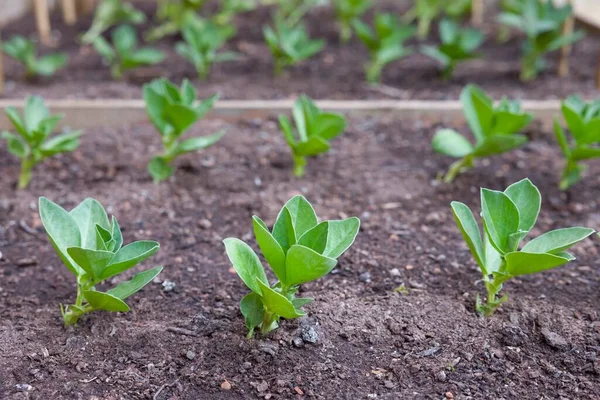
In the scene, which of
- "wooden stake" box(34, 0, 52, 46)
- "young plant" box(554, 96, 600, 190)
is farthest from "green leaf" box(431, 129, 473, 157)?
"wooden stake" box(34, 0, 52, 46)

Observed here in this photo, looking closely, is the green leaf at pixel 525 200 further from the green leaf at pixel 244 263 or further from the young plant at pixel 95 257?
the young plant at pixel 95 257

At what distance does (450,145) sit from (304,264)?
3.43ft

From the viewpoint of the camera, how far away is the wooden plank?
2775 mm

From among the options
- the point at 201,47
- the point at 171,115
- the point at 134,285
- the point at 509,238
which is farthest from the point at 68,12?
the point at 509,238

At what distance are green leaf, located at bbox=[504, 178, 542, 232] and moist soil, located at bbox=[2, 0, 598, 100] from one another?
1.61 m

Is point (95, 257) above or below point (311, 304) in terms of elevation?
above

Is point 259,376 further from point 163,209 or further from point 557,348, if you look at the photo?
point 163,209

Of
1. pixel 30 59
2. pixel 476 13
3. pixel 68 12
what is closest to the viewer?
pixel 30 59

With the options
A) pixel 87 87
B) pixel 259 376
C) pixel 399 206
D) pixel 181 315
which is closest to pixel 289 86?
pixel 87 87

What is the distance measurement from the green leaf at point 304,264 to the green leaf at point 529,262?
379 millimetres

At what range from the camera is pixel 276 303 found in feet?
4.47

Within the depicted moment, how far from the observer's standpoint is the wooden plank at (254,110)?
278 cm

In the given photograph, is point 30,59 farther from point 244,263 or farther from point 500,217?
point 500,217

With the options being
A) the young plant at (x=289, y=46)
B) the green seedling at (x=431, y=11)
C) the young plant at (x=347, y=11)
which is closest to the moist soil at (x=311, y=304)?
the young plant at (x=289, y=46)
